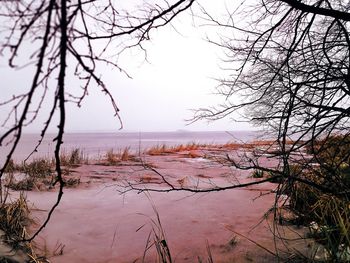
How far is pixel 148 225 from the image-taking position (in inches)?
174

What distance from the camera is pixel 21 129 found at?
29.0 inches

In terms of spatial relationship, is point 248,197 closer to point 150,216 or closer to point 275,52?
point 150,216

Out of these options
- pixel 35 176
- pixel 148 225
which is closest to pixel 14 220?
pixel 148 225

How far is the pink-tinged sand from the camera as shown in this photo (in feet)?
11.5

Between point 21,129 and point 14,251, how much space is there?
3.02m

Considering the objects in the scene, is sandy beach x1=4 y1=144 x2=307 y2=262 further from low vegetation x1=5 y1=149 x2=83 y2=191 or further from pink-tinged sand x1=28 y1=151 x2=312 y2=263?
low vegetation x1=5 y1=149 x2=83 y2=191

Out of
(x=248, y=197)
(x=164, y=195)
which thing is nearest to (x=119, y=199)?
(x=164, y=195)

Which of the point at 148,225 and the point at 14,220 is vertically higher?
the point at 14,220

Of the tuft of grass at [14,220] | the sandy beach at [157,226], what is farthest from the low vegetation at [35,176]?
the tuft of grass at [14,220]

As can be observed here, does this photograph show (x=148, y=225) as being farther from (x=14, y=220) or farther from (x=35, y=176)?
(x=35, y=176)

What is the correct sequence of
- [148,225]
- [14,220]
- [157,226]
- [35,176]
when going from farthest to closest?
[35,176] < [148,225] < [157,226] < [14,220]

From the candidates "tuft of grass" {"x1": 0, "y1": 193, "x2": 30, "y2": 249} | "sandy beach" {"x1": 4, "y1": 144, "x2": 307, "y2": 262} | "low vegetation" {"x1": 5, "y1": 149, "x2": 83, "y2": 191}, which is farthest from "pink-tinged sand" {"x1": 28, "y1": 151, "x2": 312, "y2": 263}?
"low vegetation" {"x1": 5, "y1": 149, "x2": 83, "y2": 191}

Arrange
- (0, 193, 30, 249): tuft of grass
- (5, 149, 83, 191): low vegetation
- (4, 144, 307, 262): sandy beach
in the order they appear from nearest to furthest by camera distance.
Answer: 1. (4, 144, 307, 262): sandy beach
2. (0, 193, 30, 249): tuft of grass
3. (5, 149, 83, 191): low vegetation

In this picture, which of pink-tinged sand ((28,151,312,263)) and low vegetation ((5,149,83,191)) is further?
low vegetation ((5,149,83,191))
